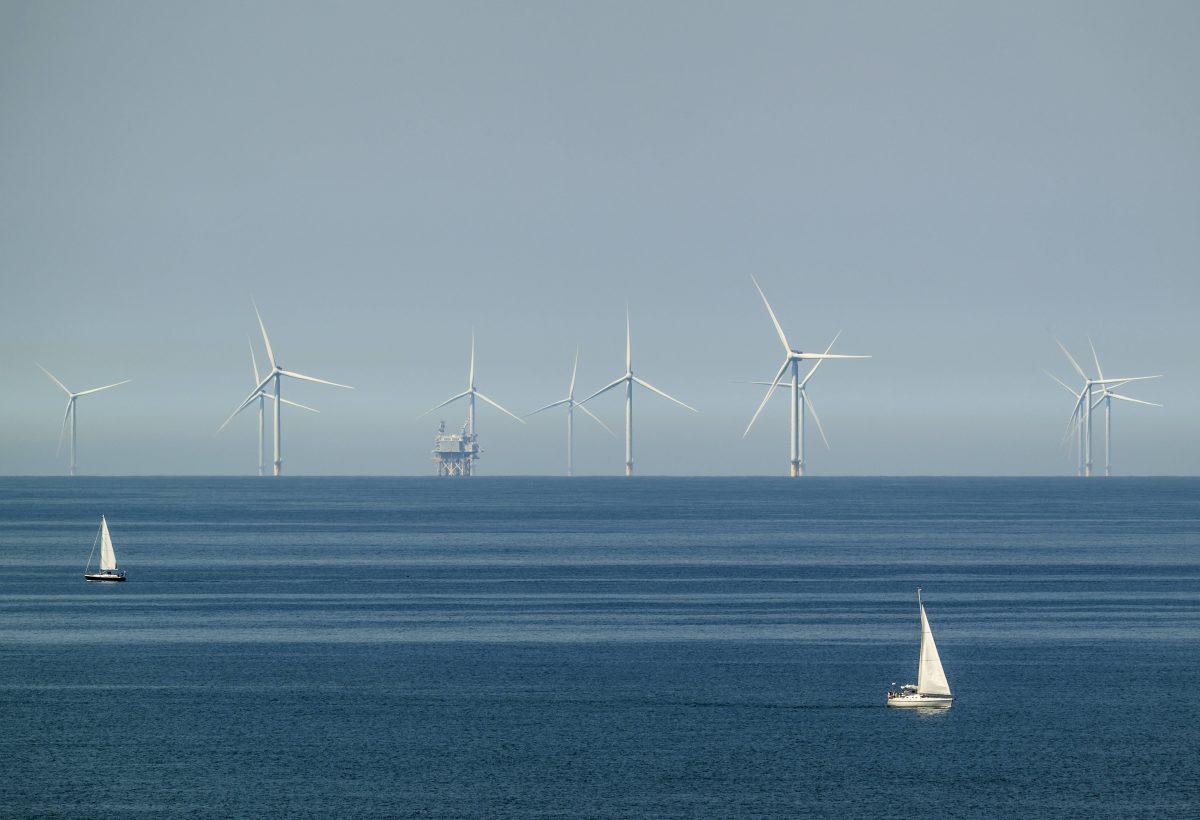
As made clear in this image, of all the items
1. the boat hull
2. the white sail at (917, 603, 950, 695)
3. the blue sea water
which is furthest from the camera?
the white sail at (917, 603, 950, 695)

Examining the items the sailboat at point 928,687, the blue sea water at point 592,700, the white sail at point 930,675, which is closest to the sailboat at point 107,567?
the blue sea water at point 592,700

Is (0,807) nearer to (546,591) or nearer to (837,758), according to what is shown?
(837,758)

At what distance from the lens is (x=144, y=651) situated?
314 feet

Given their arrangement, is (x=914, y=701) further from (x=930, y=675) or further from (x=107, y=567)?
(x=107, y=567)

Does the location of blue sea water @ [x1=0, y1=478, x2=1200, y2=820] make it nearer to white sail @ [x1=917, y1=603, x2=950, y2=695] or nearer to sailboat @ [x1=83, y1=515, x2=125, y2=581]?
white sail @ [x1=917, y1=603, x2=950, y2=695]

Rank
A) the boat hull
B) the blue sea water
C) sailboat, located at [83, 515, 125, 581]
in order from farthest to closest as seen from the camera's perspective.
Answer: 1. sailboat, located at [83, 515, 125, 581]
2. the boat hull
3. the blue sea water

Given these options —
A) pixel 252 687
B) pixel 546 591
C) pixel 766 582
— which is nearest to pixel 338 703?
pixel 252 687

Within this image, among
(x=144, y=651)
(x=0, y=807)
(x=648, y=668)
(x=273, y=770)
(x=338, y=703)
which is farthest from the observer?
(x=144, y=651)

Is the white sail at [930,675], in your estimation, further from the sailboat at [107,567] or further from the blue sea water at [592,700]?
the sailboat at [107,567]

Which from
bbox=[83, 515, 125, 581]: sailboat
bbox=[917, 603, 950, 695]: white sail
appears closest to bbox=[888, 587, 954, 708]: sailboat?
bbox=[917, 603, 950, 695]: white sail

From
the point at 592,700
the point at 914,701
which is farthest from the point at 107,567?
the point at 914,701

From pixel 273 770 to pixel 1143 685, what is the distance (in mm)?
42394

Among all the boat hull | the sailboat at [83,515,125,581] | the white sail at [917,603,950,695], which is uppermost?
the sailboat at [83,515,125,581]

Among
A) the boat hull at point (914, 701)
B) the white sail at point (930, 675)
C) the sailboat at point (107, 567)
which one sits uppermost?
the sailboat at point (107, 567)
